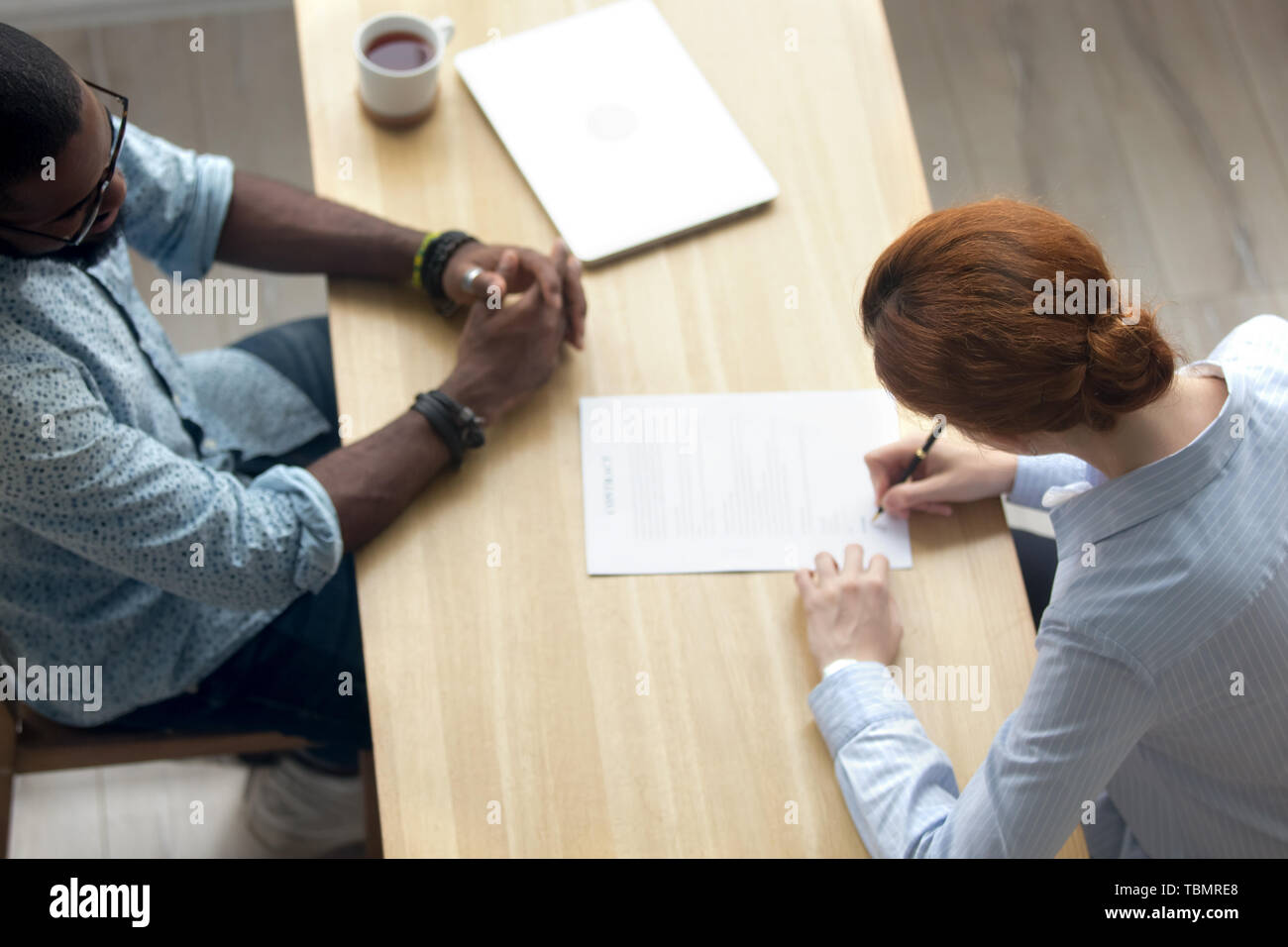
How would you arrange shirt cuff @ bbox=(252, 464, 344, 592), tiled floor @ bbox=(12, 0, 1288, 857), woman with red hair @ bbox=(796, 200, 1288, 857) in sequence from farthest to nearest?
tiled floor @ bbox=(12, 0, 1288, 857), shirt cuff @ bbox=(252, 464, 344, 592), woman with red hair @ bbox=(796, 200, 1288, 857)

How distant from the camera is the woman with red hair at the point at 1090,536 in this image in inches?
31.5

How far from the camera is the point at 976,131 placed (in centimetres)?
228

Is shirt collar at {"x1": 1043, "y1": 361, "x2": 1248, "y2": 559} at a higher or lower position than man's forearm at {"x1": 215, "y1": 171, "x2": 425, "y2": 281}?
lower

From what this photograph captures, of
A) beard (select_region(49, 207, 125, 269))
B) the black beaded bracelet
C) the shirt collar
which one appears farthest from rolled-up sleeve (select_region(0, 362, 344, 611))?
the shirt collar

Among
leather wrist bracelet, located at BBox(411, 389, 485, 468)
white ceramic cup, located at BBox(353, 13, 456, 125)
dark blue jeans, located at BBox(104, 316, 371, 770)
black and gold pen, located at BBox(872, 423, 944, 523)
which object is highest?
white ceramic cup, located at BBox(353, 13, 456, 125)

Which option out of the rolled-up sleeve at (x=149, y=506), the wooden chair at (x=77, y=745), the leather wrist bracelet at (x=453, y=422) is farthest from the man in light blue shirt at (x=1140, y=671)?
the wooden chair at (x=77, y=745)

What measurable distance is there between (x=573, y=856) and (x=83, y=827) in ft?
3.71

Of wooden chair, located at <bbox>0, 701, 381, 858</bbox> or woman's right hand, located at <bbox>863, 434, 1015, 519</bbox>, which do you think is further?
wooden chair, located at <bbox>0, 701, 381, 858</bbox>

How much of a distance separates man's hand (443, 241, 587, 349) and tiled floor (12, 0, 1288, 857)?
3.34 feet

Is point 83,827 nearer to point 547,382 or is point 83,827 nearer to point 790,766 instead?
point 547,382

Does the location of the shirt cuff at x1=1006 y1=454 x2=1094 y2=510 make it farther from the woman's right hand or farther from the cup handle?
the cup handle

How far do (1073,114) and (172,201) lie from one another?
6.09 feet

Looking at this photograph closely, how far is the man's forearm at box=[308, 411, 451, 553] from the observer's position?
3.39 feet

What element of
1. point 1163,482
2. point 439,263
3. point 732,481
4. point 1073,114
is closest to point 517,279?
point 439,263
